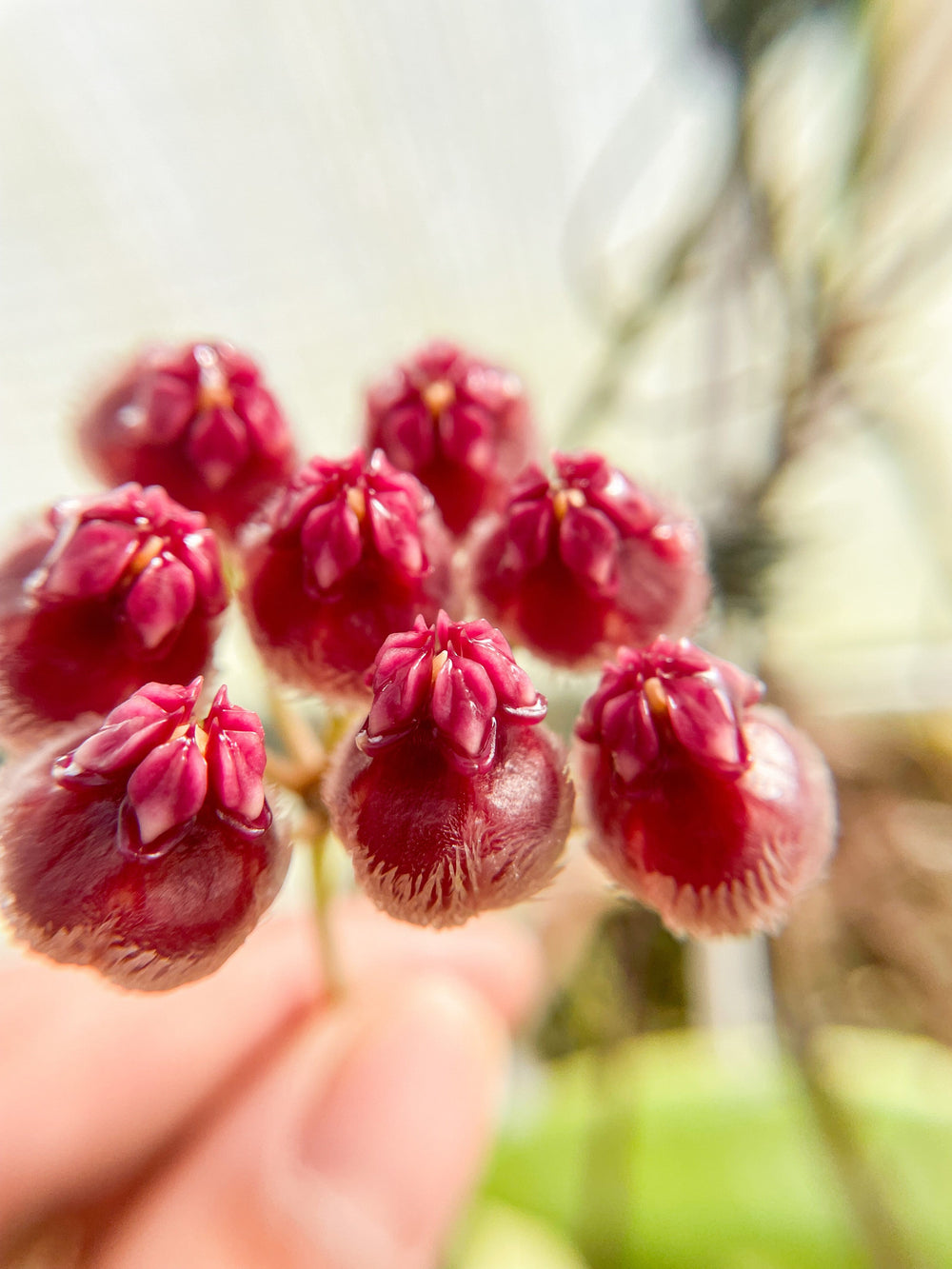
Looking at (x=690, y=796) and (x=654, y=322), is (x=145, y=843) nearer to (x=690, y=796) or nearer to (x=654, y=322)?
(x=690, y=796)

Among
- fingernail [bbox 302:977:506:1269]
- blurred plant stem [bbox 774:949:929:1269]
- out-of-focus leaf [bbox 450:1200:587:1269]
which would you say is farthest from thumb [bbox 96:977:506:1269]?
blurred plant stem [bbox 774:949:929:1269]

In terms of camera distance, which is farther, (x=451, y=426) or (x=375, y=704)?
(x=451, y=426)

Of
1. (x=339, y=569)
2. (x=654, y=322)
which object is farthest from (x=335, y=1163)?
(x=654, y=322)

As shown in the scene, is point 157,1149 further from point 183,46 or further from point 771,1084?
point 183,46

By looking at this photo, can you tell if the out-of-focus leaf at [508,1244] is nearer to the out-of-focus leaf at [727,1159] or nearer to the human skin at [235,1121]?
the out-of-focus leaf at [727,1159]

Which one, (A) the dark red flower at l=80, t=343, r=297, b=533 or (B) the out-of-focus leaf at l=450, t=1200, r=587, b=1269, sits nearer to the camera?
(A) the dark red flower at l=80, t=343, r=297, b=533

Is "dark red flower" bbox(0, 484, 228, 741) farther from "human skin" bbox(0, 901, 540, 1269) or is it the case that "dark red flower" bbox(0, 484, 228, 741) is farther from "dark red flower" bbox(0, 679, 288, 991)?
"human skin" bbox(0, 901, 540, 1269)

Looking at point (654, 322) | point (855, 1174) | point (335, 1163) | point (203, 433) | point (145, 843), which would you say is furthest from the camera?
point (654, 322)
